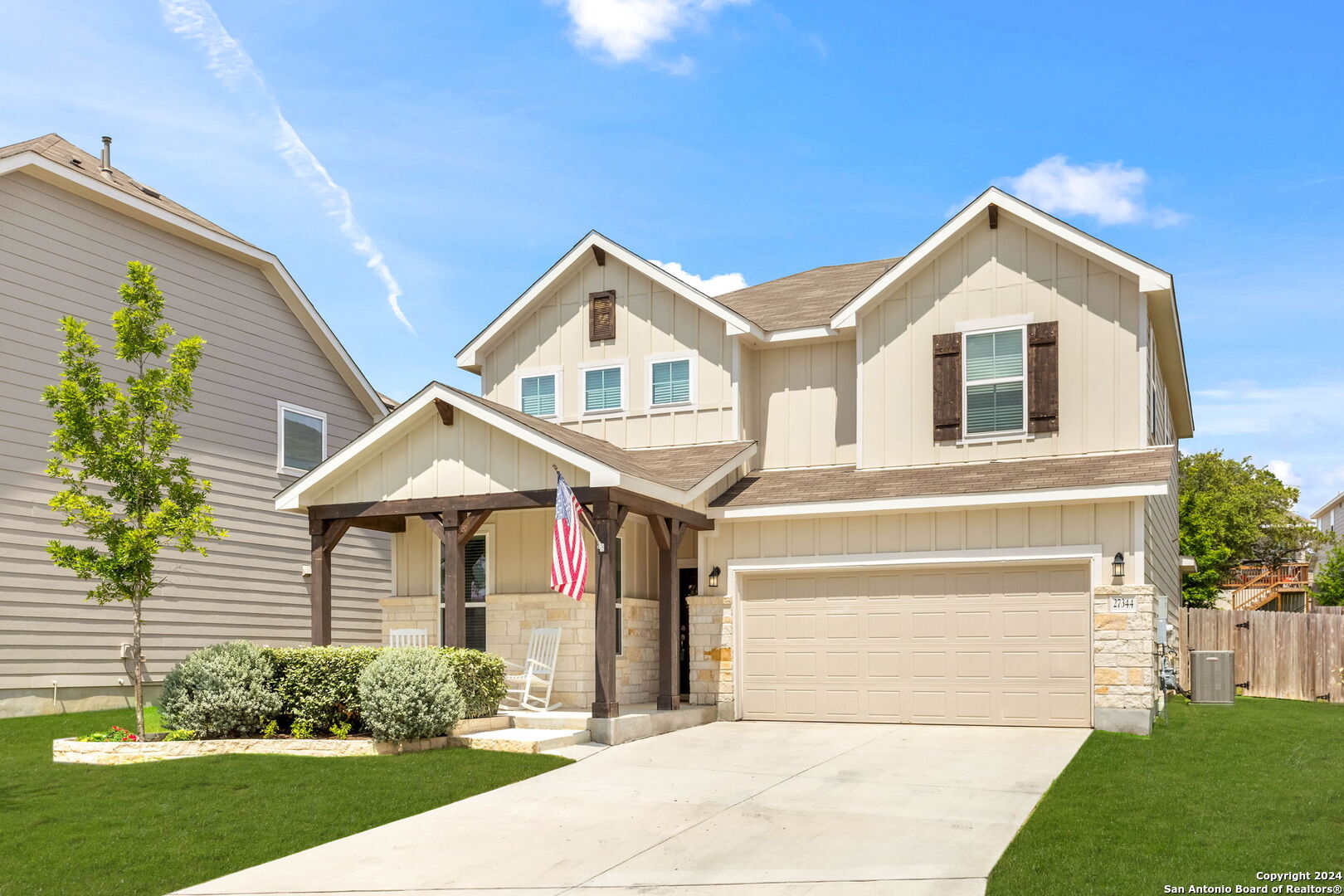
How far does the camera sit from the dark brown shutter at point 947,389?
51.5ft

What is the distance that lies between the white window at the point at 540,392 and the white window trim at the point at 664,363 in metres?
1.54

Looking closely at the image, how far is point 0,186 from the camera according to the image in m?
15.4

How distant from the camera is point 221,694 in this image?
1253cm

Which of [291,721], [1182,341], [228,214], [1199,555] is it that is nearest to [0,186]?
[228,214]

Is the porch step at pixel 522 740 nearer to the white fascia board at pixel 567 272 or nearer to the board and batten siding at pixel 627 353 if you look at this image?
the board and batten siding at pixel 627 353

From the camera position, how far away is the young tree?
1229 centimetres

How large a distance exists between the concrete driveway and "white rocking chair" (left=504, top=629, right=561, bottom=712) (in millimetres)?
2159

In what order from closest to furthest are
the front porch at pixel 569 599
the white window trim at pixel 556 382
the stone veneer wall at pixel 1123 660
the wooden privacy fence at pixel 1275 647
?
the front porch at pixel 569 599
the stone veneer wall at pixel 1123 660
the white window trim at pixel 556 382
the wooden privacy fence at pixel 1275 647

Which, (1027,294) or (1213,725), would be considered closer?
(1213,725)

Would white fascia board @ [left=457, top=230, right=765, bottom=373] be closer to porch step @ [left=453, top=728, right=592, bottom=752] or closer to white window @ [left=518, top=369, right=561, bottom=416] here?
white window @ [left=518, top=369, right=561, bottom=416]

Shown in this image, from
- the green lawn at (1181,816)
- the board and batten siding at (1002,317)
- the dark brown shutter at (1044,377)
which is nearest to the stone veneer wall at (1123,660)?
the green lawn at (1181,816)

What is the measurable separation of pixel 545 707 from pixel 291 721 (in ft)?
9.84

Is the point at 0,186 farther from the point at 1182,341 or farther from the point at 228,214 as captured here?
the point at 1182,341

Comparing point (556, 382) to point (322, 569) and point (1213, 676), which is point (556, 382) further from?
point (1213, 676)
